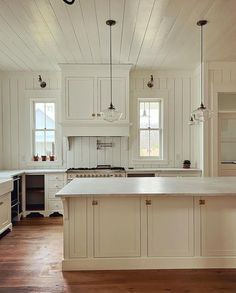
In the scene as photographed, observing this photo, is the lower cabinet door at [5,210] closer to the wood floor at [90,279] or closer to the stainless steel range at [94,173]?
the wood floor at [90,279]

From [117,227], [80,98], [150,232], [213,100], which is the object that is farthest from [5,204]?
[213,100]

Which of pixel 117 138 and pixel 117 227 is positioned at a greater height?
pixel 117 138

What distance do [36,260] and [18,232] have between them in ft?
4.11

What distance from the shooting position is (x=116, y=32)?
12.0 feet

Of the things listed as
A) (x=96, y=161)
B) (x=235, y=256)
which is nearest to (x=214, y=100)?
(x=96, y=161)

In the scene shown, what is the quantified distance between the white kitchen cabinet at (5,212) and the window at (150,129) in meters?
2.72

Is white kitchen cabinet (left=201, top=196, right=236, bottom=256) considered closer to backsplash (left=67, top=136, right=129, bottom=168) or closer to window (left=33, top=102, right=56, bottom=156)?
backsplash (left=67, top=136, right=129, bottom=168)

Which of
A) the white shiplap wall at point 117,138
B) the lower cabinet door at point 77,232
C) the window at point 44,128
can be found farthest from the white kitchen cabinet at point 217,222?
the window at point 44,128

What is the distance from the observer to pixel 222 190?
2873 millimetres

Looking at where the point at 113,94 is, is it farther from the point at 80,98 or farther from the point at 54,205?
the point at 54,205

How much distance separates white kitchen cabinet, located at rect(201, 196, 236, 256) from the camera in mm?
2982

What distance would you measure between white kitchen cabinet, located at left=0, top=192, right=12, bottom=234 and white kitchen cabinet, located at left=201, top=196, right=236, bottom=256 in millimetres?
2794

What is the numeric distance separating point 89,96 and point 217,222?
3.24 meters

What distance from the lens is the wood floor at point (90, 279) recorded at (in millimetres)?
2578
